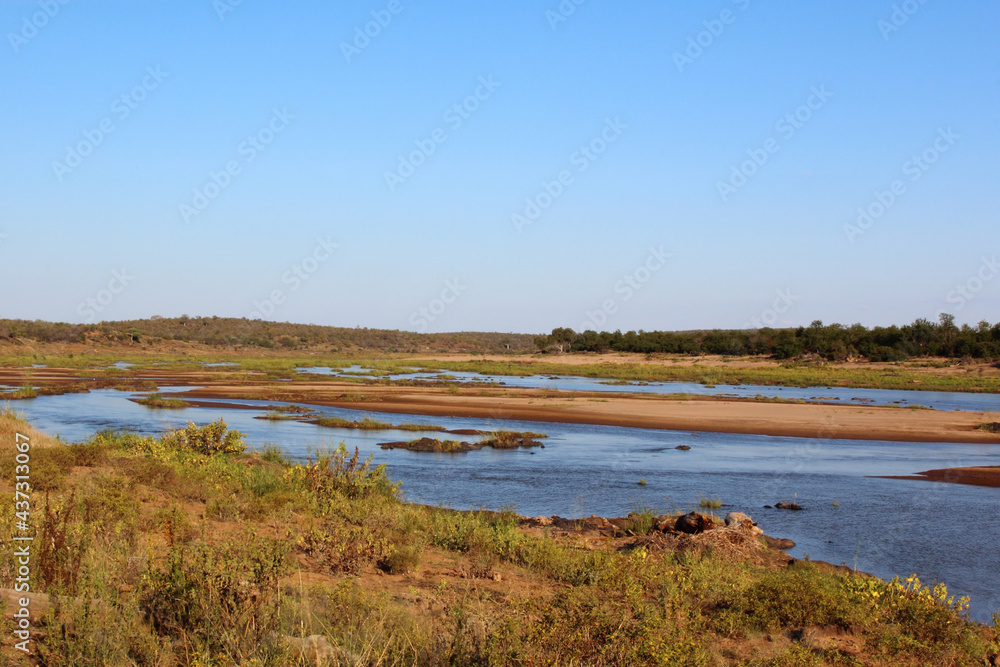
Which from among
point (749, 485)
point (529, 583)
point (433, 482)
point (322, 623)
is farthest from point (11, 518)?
point (749, 485)

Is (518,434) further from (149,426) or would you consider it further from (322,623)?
(322,623)

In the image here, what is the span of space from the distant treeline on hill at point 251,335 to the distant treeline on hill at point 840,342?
40916mm

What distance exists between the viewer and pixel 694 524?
11250 mm

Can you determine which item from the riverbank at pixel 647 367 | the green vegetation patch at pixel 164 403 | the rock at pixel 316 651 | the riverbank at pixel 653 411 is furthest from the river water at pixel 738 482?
the riverbank at pixel 647 367

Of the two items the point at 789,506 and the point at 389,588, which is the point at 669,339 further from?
the point at 389,588

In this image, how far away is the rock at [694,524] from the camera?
36.8 feet

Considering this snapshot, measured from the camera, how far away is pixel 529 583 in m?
8.21

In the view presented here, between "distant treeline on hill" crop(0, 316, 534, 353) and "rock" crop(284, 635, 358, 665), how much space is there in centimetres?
8913

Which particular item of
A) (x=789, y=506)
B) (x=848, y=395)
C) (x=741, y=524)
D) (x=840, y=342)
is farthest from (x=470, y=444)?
(x=840, y=342)

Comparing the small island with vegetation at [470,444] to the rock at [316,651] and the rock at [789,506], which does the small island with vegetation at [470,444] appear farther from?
the rock at [316,651]

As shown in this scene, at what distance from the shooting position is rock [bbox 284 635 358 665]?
4.63 m

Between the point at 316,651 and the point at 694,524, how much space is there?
799 cm

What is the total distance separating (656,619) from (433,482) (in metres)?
10.6

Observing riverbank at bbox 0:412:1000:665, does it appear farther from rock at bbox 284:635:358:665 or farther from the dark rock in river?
the dark rock in river
